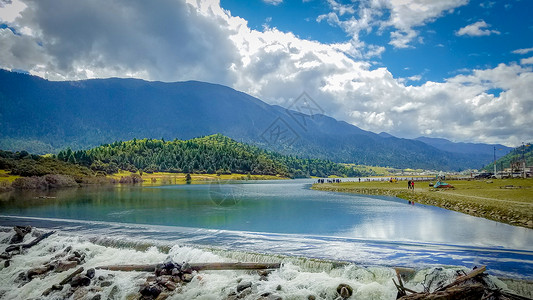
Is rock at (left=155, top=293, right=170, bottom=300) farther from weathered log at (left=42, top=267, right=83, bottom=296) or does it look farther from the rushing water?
the rushing water

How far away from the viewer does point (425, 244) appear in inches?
705

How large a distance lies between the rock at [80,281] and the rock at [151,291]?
2658mm

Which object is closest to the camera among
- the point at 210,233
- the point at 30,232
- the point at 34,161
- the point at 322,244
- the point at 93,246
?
the point at 93,246

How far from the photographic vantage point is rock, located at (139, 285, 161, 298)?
11008mm

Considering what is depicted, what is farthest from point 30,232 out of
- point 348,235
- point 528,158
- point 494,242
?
point 528,158

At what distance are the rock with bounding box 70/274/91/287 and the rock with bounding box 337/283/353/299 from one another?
916 cm

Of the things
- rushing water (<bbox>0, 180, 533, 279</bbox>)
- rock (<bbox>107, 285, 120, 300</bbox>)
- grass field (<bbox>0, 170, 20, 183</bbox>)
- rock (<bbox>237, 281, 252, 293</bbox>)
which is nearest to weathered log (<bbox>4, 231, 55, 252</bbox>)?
rushing water (<bbox>0, 180, 533, 279</bbox>)

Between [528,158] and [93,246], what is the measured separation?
9581 inches

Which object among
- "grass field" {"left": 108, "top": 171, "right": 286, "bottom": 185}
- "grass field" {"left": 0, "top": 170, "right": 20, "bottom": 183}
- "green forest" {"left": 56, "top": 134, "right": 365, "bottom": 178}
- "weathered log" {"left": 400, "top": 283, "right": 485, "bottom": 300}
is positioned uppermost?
"green forest" {"left": 56, "top": 134, "right": 365, "bottom": 178}

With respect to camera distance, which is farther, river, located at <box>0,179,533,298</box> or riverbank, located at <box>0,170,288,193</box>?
riverbank, located at <box>0,170,288,193</box>

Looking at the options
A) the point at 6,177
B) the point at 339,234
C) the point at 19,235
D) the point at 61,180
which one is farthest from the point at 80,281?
the point at 61,180

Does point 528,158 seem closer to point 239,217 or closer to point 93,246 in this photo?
point 239,217

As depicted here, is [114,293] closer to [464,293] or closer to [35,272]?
[35,272]

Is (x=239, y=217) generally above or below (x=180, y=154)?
below
